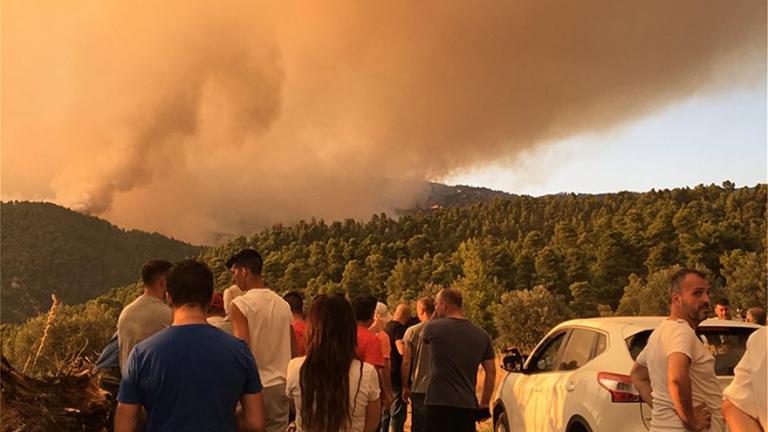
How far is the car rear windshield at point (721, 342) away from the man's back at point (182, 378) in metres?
3.37

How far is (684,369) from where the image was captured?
3.66m

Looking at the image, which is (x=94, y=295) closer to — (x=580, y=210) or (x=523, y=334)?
(x=580, y=210)

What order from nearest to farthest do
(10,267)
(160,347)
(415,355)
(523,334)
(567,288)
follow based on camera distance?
(160,347), (415,355), (523,334), (567,288), (10,267)

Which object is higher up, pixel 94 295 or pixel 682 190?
pixel 682 190

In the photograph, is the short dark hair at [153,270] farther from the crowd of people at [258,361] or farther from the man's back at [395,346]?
the man's back at [395,346]

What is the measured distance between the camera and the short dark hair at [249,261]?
4.81 metres

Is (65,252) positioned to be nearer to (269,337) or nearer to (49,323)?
(49,323)

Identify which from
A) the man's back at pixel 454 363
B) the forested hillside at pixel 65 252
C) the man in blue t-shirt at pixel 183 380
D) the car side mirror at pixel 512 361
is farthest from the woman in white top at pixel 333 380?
the forested hillside at pixel 65 252

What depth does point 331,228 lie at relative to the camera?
456ft

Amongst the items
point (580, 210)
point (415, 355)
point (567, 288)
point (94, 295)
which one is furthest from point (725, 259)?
point (94, 295)

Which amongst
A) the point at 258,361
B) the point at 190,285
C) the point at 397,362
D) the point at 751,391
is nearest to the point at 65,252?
the point at 397,362

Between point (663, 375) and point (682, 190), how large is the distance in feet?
362

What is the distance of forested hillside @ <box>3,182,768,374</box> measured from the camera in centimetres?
5250

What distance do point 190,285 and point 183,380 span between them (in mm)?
433
